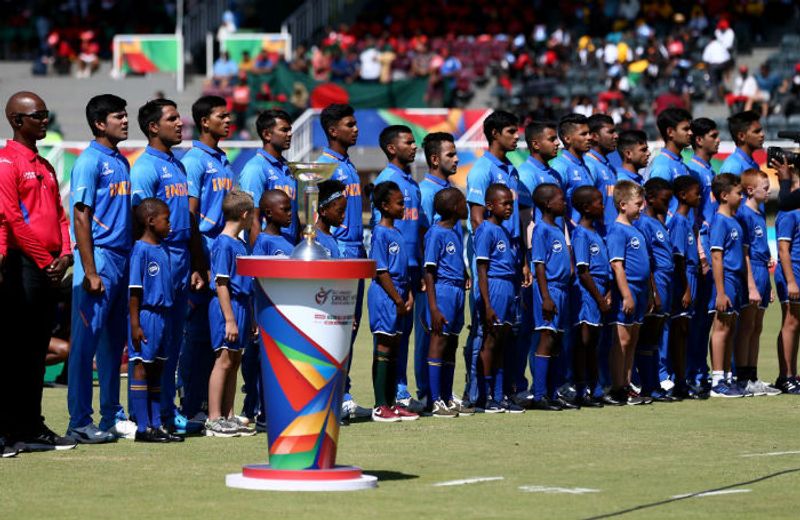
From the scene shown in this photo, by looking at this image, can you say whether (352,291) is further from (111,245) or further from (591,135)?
(591,135)

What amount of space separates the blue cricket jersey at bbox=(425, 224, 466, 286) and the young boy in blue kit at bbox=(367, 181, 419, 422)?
0.81ft

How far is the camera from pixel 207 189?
463 inches

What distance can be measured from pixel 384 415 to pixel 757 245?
12.9ft

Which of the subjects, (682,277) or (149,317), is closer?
(149,317)

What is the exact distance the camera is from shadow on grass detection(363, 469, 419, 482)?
9.12 m

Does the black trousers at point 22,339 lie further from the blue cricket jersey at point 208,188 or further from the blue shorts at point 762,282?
the blue shorts at point 762,282

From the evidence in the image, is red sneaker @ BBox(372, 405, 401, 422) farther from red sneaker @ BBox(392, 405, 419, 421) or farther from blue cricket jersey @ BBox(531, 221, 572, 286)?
blue cricket jersey @ BBox(531, 221, 572, 286)

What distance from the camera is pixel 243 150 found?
81.9ft

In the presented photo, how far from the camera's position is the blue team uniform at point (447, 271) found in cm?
1228

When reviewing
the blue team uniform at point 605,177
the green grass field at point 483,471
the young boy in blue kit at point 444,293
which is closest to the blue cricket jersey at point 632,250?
the blue team uniform at point 605,177

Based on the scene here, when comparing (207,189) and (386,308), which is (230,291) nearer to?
(207,189)

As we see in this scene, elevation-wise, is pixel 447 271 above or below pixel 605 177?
below

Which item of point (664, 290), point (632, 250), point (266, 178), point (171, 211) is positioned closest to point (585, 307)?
point (632, 250)

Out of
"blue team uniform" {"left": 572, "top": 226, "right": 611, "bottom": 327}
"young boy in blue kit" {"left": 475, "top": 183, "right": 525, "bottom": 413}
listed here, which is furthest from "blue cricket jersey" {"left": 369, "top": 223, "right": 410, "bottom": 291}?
"blue team uniform" {"left": 572, "top": 226, "right": 611, "bottom": 327}
